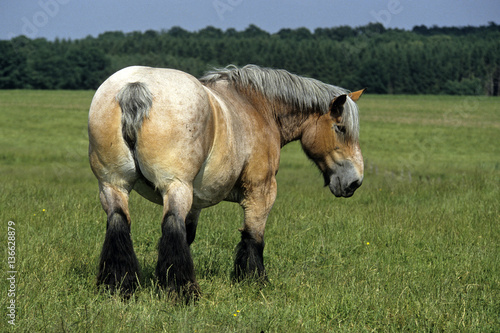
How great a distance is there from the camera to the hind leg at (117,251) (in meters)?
3.97

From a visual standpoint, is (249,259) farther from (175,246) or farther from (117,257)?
(117,257)

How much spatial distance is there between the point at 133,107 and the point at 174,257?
112 centimetres

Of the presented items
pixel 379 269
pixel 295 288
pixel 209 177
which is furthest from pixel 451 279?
pixel 209 177

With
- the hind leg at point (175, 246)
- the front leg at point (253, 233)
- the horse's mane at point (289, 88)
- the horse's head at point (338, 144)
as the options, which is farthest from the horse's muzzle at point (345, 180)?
the hind leg at point (175, 246)

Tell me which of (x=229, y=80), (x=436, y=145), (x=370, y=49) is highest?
(x=370, y=49)

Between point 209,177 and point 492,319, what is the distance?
2.54 meters

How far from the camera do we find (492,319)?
4.24 m

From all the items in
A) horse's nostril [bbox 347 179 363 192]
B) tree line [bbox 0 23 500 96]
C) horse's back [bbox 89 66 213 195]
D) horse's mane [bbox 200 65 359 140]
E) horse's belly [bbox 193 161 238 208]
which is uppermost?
tree line [bbox 0 23 500 96]

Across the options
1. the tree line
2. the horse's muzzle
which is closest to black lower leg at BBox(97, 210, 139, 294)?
the horse's muzzle

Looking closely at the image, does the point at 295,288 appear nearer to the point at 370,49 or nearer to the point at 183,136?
the point at 183,136

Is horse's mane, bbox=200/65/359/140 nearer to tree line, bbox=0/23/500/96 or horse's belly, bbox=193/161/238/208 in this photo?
horse's belly, bbox=193/161/238/208

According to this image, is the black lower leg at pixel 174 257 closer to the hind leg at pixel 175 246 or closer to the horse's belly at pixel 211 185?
the hind leg at pixel 175 246

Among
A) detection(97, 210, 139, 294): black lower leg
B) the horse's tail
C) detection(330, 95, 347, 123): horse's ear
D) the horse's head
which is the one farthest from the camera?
the horse's head

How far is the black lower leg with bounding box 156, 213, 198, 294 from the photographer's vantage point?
3.83m
